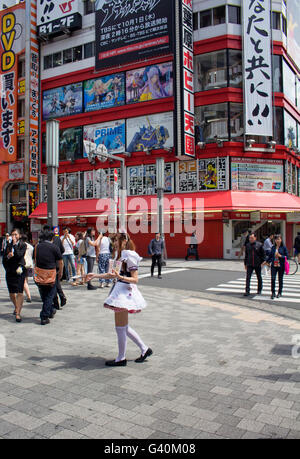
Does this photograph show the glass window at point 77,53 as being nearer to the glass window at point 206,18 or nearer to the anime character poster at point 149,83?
the anime character poster at point 149,83

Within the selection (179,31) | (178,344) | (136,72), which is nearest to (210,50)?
(179,31)

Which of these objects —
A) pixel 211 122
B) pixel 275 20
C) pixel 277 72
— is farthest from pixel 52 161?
pixel 275 20

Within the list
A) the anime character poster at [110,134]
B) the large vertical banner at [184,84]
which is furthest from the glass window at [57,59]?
the large vertical banner at [184,84]

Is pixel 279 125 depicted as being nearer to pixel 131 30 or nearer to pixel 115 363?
pixel 131 30

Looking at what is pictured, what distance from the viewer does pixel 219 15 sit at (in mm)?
23984

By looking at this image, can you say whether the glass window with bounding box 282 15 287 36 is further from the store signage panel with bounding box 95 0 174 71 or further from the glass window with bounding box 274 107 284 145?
the store signage panel with bounding box 95 0 174 71

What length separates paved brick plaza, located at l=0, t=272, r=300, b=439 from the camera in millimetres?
3260

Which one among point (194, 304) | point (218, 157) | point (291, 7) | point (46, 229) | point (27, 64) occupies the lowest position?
point (194, 304)

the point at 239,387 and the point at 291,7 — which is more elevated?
the point at 291,7

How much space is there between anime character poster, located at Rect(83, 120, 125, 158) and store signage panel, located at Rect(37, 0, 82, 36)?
26.1 ft

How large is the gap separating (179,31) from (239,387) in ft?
78.0

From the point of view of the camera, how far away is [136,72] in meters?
26.3

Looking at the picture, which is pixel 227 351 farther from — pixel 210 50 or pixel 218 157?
pixel 210 50

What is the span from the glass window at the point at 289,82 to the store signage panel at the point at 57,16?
1540 cm
